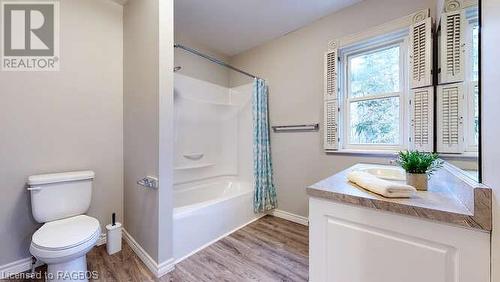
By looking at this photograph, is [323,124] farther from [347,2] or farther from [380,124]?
[347,2]

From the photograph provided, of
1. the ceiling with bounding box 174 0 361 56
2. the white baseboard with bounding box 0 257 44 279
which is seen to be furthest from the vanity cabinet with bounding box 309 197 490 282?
the white baseboard with bounding box 0 257 44 279

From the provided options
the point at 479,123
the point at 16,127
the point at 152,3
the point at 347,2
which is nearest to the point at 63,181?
the point at 16,127

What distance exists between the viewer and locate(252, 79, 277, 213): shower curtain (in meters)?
2.67

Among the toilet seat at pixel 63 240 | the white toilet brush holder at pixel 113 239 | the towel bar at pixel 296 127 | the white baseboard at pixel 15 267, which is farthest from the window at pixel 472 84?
the white baseboard at pixel 15 267

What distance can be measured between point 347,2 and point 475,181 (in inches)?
82.8

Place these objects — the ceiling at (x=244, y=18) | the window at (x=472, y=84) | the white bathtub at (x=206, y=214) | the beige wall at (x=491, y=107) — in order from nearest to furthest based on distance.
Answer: the beige wall at (x=491, y=107)
the window at (x=472, y=84)
the white bathtub at (x=206, y=214)
the ceiling at (x=244, y=18)

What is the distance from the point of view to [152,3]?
166 centimetres

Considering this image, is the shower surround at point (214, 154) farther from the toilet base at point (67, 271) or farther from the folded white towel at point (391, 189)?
the folded white towel at point (391, 189)

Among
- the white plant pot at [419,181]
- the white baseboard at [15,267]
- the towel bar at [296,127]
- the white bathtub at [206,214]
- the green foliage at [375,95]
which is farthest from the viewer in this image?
the towel bar at [296,127]

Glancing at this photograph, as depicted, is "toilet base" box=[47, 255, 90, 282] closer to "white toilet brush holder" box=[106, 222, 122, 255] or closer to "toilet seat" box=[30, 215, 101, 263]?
"toilet seat" box=[30, 215, 101, 263]

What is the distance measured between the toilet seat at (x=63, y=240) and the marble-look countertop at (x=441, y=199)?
1.52 metres

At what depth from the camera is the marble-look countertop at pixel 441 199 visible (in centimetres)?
59

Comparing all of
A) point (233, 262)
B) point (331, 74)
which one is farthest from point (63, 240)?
point (331, 74)

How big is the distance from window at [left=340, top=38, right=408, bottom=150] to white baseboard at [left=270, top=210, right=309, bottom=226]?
1.02 m
